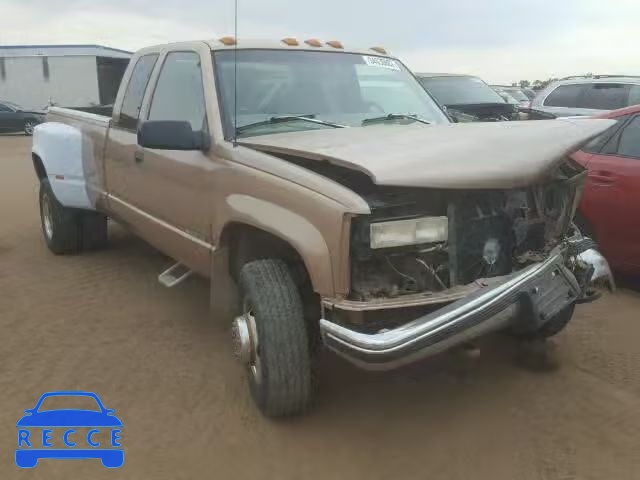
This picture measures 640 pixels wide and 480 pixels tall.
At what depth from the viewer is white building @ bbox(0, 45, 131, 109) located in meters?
37.4

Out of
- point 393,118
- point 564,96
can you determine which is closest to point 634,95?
point 564,96

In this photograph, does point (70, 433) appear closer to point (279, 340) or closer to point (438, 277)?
point (279, 340)

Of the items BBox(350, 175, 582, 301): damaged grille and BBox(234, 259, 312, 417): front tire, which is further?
BBox(234, 259, 312, 417): front tire

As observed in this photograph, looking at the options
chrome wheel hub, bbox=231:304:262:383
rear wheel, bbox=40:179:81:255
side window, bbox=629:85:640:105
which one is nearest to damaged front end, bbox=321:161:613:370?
chrome wheel hub, bbox=231:304:262:383

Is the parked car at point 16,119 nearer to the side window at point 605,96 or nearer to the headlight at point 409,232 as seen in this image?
the side window at point 605,96

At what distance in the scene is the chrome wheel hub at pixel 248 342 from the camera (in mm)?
3387

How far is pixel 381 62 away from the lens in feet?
16.1

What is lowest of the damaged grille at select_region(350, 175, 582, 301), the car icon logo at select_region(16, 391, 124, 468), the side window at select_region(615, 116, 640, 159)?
the car icon logo at select_region(16, 391, 124, 468)

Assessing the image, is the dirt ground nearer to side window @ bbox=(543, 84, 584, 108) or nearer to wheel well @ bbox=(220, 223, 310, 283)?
wheel well @ bbox=(220, 223, 310, 283)

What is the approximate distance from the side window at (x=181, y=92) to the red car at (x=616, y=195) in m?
2.66

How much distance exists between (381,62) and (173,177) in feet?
5.77

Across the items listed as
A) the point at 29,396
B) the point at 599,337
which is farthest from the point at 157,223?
the point at 599,337


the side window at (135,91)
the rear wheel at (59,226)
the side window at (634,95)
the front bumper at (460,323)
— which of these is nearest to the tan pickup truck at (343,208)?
the front bumper at (460,323)

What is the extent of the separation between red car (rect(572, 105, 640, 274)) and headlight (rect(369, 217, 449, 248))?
2.34 metres
